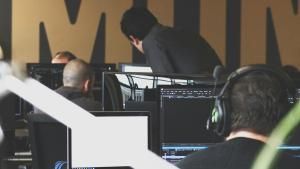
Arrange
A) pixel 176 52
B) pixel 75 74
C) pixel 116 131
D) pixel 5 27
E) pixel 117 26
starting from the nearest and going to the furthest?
pixel 116 131 < pixel 176 52 < pixel 75 74 < pixel 5 27 < pixel 117 26

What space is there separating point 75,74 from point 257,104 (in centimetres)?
264

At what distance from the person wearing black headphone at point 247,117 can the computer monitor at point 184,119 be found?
625mm

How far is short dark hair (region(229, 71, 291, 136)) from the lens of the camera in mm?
1480

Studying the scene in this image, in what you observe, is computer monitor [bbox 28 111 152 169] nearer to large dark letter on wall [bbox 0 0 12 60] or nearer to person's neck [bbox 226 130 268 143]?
person's neck [bbox 226 130 268 143]

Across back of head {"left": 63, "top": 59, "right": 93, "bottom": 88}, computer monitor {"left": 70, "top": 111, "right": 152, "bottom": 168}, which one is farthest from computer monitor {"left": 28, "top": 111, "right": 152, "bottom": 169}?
back of head {"left": 63, "top": 59, "right": 93, "bottom": 88}

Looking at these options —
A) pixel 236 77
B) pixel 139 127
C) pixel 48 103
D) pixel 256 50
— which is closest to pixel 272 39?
pixel 256 50

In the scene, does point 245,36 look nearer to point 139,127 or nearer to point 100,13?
point 100,13

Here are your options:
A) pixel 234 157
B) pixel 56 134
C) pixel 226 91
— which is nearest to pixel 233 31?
pixel 56 134

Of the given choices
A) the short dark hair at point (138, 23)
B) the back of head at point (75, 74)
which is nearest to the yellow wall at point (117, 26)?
the back of head at point (75, 74)

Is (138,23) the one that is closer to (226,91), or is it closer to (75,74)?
(75,74)

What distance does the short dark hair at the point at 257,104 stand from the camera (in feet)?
4.86

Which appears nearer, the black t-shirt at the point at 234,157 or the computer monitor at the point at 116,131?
the black t-shirt at the point at 234,157

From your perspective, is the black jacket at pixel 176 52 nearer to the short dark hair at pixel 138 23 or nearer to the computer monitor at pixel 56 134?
the short dark hair at pixel 138 23

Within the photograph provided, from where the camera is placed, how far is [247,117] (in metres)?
1.49
